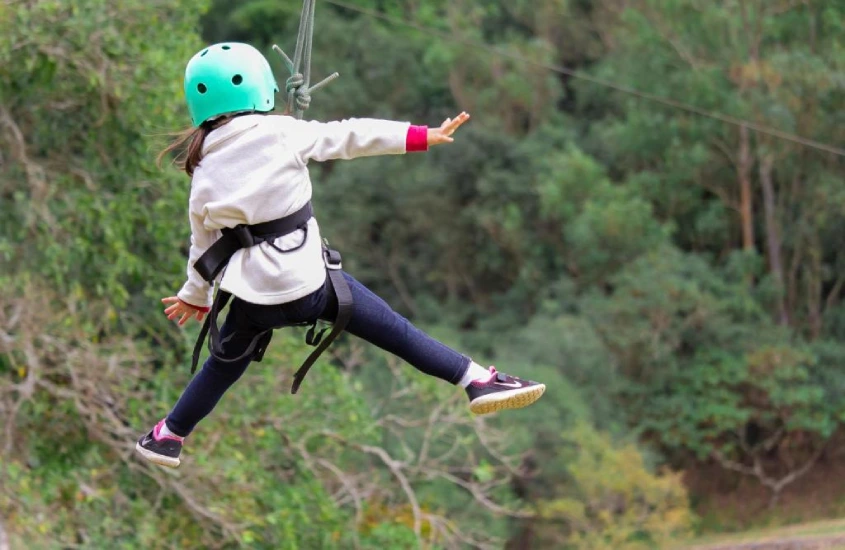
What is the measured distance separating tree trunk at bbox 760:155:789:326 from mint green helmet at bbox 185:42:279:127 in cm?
1530

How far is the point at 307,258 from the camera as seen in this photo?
2961 mm

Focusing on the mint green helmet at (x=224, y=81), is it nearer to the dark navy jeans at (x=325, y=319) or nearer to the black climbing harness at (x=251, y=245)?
the black climbing harness at (x=251, y=245)

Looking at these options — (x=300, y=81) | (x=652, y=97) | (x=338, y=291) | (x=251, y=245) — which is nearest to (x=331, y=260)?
(x=338, y=291)

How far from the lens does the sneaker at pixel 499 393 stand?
3.12 m

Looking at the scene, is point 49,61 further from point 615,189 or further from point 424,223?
point 424,223

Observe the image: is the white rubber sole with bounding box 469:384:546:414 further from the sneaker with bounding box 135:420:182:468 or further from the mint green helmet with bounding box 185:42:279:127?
the mint green helmet with bounding box 185:42:279:127

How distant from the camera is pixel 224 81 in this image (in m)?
2.87

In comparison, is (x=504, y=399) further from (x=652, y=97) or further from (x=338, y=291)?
(x=652, y=97)

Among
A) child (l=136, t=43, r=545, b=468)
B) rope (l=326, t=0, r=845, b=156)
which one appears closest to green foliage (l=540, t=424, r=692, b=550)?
rope (l=326, t=0, r=845, b=156)

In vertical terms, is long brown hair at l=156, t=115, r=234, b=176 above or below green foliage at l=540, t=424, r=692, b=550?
above

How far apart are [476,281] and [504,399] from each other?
1724cm

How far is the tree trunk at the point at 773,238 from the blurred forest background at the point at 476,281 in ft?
0.13

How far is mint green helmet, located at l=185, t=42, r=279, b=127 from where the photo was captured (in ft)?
9.42

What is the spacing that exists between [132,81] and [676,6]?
11.4m
